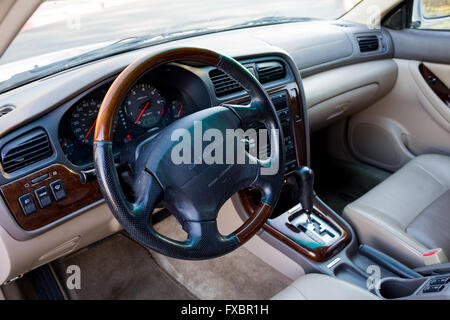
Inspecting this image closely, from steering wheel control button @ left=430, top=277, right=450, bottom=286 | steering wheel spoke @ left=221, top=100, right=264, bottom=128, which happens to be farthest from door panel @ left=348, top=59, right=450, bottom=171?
steering wheel spoke @ left=221, top=100, right=264, bottom=128

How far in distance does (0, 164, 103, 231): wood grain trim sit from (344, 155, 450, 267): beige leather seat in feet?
3.44

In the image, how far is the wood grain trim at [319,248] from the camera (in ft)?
5.11

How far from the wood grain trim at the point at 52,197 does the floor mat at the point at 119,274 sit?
0.86 metres

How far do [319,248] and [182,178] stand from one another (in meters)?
0.78

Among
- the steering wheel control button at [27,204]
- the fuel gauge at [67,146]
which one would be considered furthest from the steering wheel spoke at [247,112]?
the steering wheel control button at [27,204]

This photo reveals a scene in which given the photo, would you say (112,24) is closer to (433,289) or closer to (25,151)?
(25,151)

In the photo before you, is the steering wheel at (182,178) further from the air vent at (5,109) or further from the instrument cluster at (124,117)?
the air vent at (5,109)

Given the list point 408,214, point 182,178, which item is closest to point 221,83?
point 182,178

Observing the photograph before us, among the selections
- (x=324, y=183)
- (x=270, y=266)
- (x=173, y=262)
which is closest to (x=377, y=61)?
(x=324, y=183)

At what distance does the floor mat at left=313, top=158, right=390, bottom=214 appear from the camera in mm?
2369

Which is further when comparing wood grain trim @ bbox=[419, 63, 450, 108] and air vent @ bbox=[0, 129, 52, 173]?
A: wood grain trim @ bbox=[419, 63, 450, 108]

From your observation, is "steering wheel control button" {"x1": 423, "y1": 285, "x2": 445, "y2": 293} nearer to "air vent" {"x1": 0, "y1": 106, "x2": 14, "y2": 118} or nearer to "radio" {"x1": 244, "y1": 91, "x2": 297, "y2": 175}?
"radio" {"x1": 244, "y1": 91, "x2": 297, "y2": 175}

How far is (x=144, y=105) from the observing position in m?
1.29

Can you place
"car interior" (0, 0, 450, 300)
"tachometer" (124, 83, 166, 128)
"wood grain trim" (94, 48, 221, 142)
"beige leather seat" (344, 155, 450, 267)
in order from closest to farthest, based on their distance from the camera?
"wood grain trim" (94, 48, 221, 142)
"car interior" (0, 0, 450, 300)
"tachometer" (124, 83, 166, 128)
"beige leather seat" (344, 155, 450, 267)
